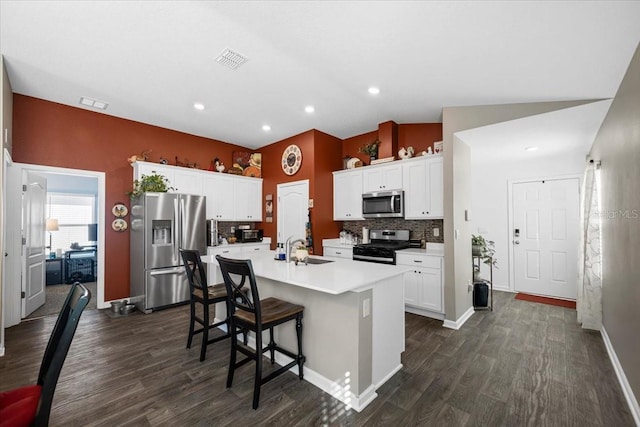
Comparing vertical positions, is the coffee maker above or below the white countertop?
above

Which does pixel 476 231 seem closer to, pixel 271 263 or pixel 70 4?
pixel 271 263

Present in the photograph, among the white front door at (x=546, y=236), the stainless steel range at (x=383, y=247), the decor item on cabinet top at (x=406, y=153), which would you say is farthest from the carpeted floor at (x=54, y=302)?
the white front door at (x=546, y=236)

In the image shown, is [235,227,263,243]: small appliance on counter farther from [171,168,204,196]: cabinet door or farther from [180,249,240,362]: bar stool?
[180,249,240,362]: bar stool

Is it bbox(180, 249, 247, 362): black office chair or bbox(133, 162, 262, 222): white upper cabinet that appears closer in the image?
bbox(180, 249, 247, 362): black office chair

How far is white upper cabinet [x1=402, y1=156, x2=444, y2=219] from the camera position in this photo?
388cm

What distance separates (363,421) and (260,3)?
9.63 feet

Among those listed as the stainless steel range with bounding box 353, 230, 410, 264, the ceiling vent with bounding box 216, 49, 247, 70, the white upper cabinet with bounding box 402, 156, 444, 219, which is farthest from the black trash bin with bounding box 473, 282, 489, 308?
the ceiling vent with bounding box 216, 49, 247, 70

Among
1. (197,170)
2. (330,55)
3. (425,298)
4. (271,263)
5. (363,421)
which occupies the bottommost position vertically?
(363,421)

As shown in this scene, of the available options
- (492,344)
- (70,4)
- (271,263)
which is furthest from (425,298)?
(70,4)

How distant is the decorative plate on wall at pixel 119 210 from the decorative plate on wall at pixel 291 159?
2.70 meters

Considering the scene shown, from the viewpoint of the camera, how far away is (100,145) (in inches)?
165

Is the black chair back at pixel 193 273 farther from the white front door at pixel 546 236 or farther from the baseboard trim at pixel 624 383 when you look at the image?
the white front door at pixel 546 236

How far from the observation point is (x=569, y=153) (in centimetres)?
441

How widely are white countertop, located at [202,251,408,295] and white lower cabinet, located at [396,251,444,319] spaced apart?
1442 millimetres
